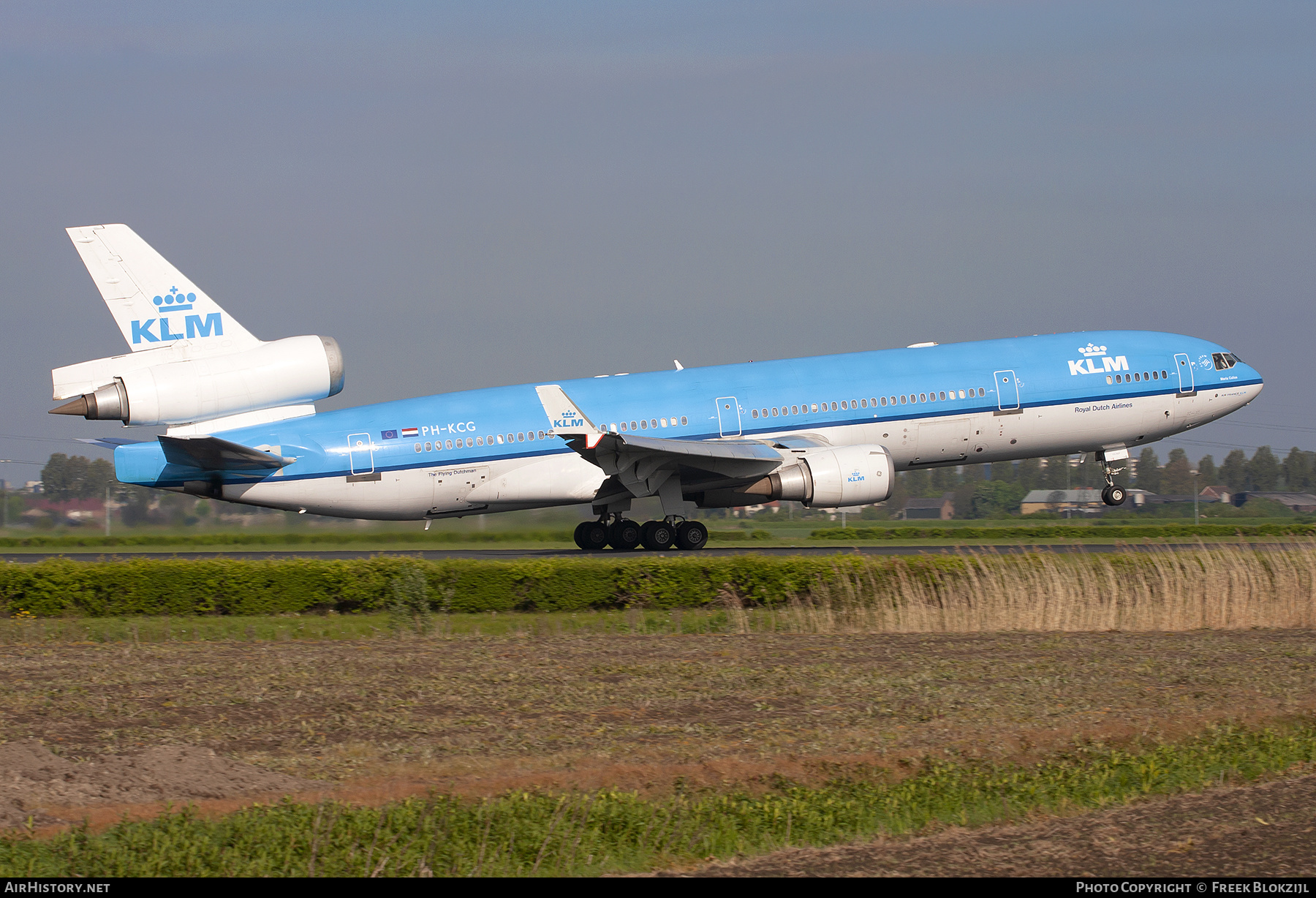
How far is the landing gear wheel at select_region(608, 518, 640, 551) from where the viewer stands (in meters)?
29.2

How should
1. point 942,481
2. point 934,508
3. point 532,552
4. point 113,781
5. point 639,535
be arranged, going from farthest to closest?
point 934,508, point 942,481, point 532,552, point 639,535, point 113,781

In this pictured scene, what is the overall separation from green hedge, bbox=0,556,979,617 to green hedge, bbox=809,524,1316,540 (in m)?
16.9

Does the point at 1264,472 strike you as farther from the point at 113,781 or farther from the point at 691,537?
the point at 113,781

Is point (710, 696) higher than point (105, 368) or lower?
lower

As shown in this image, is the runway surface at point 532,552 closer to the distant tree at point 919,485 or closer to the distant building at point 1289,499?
the distant tree at point 919,485

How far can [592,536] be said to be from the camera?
29.6 m

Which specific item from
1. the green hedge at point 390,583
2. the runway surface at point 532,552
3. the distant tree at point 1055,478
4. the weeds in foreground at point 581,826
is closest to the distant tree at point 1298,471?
the distant tree at point 1055,478

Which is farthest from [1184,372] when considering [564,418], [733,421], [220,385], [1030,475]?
[220,385]

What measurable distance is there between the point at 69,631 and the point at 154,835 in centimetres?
1203

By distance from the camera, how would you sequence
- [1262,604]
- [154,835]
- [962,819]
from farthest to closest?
1. [1262,604]
2. [962,819]
3. [154,835]

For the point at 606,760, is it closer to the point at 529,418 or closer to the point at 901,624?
the point at 901,624

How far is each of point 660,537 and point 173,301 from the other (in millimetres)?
12286

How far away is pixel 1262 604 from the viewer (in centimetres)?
1859
